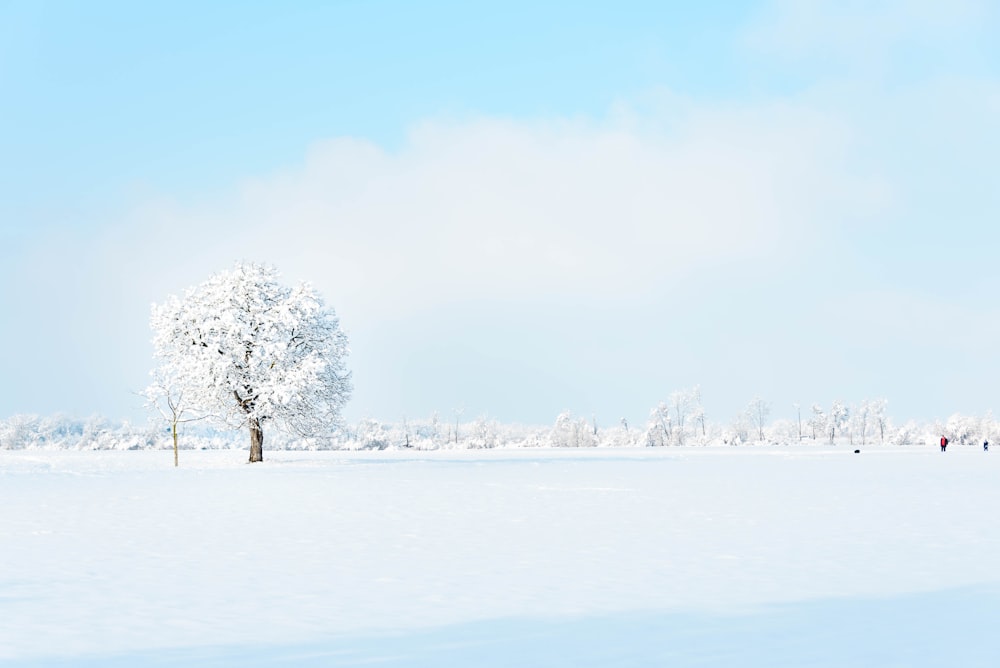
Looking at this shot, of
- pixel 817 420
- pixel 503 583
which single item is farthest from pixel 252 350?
pixel 817 420

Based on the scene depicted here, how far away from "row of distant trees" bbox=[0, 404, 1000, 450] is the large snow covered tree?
56.7 m

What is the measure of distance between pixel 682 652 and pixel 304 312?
43.1 meters

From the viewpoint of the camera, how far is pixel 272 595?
11.0 m

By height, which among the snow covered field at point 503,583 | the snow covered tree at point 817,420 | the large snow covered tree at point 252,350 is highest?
the large snow covered tree at point 252,350

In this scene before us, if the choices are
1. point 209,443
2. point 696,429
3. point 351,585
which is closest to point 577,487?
point 351,585

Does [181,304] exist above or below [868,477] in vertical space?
above

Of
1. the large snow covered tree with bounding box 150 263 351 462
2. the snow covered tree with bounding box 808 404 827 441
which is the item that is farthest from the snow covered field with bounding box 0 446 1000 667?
the snow covered tree with bounding box 808 404 827 441

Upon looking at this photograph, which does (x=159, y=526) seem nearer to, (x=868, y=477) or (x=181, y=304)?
(x=868, y=477)

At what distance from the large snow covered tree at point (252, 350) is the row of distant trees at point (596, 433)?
5665cm

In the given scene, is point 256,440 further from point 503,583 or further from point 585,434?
point 585,434

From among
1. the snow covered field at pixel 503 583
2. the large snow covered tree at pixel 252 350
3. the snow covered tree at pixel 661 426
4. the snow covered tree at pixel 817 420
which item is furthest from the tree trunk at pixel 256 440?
the snow covered tree at pixel 817 420

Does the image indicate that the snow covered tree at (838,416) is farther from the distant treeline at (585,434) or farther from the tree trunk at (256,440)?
the tree trunk at (256,440)

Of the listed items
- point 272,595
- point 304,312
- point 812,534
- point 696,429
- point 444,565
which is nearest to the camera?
point 272,595

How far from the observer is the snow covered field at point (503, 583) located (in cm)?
845
